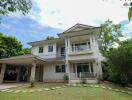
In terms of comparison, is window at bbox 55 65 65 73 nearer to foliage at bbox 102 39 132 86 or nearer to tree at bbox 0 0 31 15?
foliage at bbox 102 39 132 86

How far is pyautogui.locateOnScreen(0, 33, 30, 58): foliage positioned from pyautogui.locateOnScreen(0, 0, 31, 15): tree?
20894 millimetres

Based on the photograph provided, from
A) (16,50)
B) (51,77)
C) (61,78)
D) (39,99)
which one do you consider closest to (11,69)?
(16,50)

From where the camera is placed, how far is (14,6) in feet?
25.0

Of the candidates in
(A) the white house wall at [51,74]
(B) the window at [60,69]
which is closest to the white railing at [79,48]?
(B) the window at [60,69]

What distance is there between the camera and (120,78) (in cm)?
1527

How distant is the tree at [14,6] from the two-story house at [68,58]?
9201mm

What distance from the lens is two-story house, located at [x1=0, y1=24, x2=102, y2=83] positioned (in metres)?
17.0

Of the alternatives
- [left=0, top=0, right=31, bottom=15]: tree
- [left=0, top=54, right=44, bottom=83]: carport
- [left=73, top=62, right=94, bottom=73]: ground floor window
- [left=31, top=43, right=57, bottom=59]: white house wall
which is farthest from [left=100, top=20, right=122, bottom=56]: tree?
[left=0, top=0, right=31, bottom=15]: tree

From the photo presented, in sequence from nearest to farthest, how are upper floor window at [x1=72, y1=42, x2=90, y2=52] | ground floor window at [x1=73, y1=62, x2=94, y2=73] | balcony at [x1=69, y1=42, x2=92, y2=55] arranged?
balcony at [x1=69, y1=42, x2=92, y2=55]
ground floor window at [x1=73, y1=62, x2=94, y2=73]
upper floor window at [x1=72, y1=42, x2=90, y2=52]

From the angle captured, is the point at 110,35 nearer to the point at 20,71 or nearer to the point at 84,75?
the point at 84,75

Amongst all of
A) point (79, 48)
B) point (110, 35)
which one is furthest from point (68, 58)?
point (110, 35)

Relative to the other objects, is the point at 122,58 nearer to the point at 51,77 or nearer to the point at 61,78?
the point at 61,78

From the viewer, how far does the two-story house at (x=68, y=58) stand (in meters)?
17.0

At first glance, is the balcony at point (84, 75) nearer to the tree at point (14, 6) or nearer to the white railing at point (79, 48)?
the white railing at point (79, 48)
